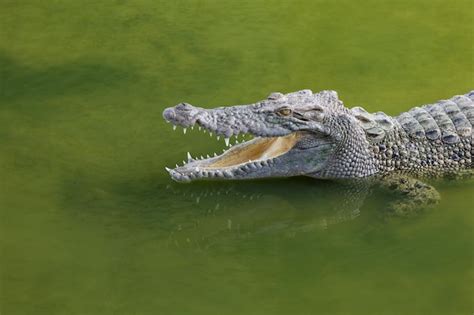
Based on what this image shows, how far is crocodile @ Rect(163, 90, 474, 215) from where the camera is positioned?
6.72m

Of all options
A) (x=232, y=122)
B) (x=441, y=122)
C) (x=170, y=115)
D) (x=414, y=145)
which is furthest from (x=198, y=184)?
(x=441, y=122)

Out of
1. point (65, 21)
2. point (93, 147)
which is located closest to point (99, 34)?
point (65, 21)

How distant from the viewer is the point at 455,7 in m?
10.2

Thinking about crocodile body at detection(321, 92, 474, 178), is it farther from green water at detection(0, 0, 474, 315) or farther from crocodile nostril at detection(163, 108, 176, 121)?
crocodile nostril at detection(163, 108, 176, 121)

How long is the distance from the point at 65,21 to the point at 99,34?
23.0 inches

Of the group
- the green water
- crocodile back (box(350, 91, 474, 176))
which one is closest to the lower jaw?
the green water

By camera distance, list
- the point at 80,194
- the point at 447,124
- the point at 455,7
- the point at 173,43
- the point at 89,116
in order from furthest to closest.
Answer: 1. the point at 455,7
2. the point at 173,43
3. the point at 89,116
4. the point at 447,124
5. the point at 80,194

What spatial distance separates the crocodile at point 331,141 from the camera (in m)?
6.72

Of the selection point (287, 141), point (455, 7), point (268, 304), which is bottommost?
point (268, 304)

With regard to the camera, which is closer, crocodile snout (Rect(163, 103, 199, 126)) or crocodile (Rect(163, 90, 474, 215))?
crocodile snout (Rect(163, 103, 199, 126))

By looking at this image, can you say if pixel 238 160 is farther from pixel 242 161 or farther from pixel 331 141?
pixel 331 141

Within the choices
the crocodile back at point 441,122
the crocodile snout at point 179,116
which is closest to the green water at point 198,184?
the crocodile back at point 441,122

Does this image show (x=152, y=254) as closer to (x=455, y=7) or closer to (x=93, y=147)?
(x=93, y=147)

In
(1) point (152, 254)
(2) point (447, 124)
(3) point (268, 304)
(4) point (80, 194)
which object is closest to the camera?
(3) point (268, 304)
